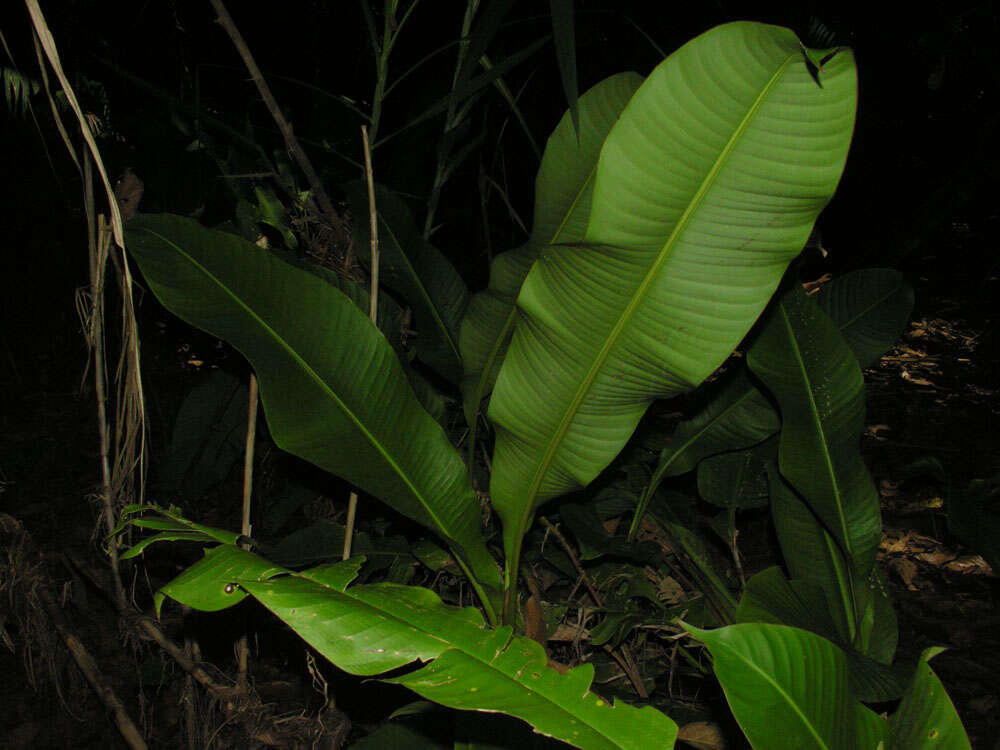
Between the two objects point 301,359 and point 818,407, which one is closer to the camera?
point 301,359

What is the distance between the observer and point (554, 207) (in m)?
1.07

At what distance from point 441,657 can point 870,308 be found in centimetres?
100

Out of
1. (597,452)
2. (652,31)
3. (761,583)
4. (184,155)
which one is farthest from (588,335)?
(652,31)

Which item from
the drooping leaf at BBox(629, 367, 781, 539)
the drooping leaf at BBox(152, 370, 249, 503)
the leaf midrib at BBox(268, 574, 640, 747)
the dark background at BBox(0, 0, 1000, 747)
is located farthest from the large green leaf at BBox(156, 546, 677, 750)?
the drooping leaf at BBox(152, 370, 249, 503)

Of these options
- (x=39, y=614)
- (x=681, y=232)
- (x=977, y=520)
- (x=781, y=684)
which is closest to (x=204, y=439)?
(x=39, y=614)

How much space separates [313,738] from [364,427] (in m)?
0.55

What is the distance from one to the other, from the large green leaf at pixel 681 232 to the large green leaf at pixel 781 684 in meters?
0.32

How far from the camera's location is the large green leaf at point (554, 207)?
1.03m

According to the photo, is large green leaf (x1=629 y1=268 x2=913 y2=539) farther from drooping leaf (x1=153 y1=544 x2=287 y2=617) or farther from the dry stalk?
the dry stalk

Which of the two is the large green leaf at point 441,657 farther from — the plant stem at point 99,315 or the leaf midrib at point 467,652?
the plant stem at point 99,315

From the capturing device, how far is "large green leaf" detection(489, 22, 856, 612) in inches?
26.6

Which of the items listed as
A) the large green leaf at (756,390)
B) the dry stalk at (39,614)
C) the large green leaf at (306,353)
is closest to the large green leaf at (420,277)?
the large green leaf at (306,353)

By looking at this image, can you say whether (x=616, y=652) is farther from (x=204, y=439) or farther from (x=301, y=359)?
(x=204, y=439)

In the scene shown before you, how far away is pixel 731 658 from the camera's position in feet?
1.90
